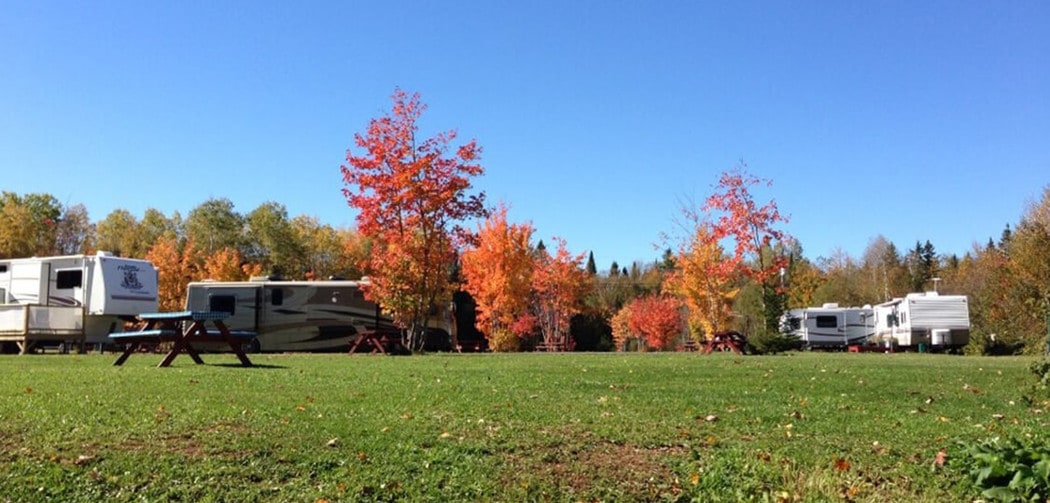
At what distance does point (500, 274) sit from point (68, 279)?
19493 millimetres

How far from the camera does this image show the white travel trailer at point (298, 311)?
2795cm

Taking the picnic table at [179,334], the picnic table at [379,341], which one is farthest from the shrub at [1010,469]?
the picnic table at [379,341]

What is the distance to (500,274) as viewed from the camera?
38.6 metres

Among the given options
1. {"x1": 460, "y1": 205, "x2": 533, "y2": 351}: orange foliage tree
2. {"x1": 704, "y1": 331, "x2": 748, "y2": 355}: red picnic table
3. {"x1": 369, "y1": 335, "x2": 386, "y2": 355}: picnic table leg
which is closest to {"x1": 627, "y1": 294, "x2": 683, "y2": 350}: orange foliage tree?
{"x1": 460, "y1": 205, "x2": 533, "y2": 351}: orange foliage tree

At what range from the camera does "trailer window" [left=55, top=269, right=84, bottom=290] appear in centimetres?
2441

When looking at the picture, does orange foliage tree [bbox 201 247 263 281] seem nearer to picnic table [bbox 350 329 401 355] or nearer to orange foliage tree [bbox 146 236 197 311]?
orange foliage tree [bbox 146 236 197 311]

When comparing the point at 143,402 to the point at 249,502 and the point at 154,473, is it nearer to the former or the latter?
the point at 154,473

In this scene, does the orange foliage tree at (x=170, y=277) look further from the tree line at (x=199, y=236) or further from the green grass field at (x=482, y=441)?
the green grass field at (x=482, y=441)

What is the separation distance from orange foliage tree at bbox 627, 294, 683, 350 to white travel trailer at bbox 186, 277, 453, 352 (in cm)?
2913

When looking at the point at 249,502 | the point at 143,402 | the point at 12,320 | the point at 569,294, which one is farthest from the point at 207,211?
the point at 249,502

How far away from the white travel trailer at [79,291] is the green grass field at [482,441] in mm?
15800

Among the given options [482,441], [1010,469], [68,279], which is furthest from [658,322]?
[1010,469]

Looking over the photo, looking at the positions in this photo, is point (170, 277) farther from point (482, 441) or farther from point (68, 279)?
point (482, 441)

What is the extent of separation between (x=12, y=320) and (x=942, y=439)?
23649 mm
